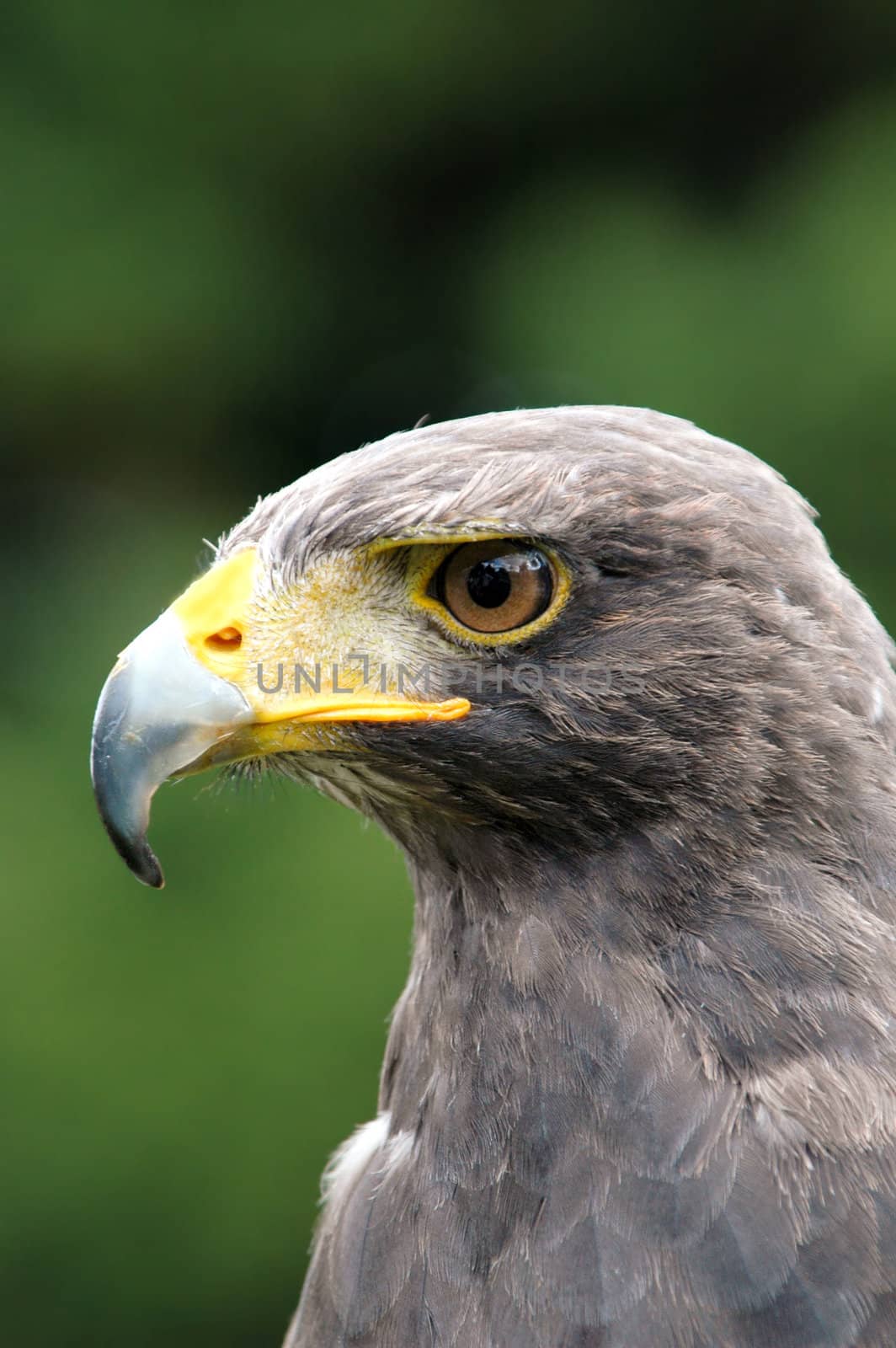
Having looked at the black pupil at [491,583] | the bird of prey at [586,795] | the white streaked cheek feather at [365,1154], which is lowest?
the white streaked cheek feather at [365,1154]

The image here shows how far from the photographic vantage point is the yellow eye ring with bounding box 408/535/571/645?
1770mm

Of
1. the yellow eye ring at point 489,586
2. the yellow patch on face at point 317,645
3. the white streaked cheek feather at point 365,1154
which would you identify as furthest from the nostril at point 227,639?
the white streaked cheek feather at point 365,1154

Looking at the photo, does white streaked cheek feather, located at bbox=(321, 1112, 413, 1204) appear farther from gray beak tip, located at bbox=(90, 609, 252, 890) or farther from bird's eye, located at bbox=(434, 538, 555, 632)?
bird's eye, located at bbox=(434, 538, 555, 632)

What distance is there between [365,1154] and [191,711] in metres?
0.73

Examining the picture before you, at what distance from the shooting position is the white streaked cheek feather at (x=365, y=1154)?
197 cm

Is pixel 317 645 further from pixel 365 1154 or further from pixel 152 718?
pixel 365 1154

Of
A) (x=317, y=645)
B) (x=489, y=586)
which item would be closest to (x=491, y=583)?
(x=489, y=586)

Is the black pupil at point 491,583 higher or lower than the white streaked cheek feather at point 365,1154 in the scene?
higher

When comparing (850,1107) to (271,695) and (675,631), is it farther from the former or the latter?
(271,695)

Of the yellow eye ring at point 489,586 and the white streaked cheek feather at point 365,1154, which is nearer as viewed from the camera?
the yellow eye ring at point 489,586

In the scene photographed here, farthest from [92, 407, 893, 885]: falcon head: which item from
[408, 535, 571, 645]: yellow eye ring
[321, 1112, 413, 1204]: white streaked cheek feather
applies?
[321, 1112, 413, 1204]: white streaked cheek feather

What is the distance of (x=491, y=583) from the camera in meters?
1.78

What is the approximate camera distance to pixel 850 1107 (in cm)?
168

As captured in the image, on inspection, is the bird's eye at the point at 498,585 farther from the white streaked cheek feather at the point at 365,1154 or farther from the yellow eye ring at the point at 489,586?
the white streaked cheek feather at the point at 365,1154
